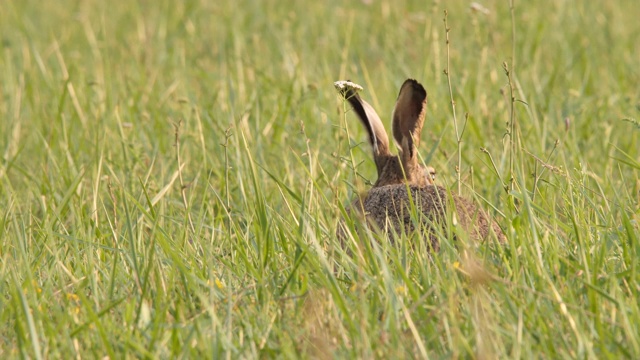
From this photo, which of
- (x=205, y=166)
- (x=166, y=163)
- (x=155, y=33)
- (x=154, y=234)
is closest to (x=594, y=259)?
(x=154, y=234)

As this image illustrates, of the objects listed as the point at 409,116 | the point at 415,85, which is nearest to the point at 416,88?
the point at 415,85

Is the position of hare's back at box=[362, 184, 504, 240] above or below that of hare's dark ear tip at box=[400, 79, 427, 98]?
below

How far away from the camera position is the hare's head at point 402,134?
428 cm

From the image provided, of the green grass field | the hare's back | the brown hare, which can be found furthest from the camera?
the brown hare

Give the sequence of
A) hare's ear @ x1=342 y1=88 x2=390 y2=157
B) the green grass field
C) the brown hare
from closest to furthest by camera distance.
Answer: the green grass field, the brown hare, hare's ear @ x1=342 y1=88 x2=390 y2=157

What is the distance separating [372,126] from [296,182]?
400mm

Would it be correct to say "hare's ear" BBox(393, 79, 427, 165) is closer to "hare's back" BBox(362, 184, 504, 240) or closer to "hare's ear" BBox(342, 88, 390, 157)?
"hare's ear" BBox(342, 88, 390, 157)

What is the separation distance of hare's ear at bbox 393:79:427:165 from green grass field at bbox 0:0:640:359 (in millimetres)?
132

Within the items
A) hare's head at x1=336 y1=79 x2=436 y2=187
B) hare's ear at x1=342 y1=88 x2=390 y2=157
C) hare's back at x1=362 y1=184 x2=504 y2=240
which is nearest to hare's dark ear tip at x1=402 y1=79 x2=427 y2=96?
hare's head at x1=336 y1=79 x2=436 y2=187

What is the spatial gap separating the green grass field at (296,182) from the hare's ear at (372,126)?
0.15 metres

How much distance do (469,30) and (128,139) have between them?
2.95 meters

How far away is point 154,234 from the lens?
2.79 m

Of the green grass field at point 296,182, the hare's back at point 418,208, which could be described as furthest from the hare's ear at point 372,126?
the hare's back at point 418,208

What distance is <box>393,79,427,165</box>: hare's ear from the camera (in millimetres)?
4332
